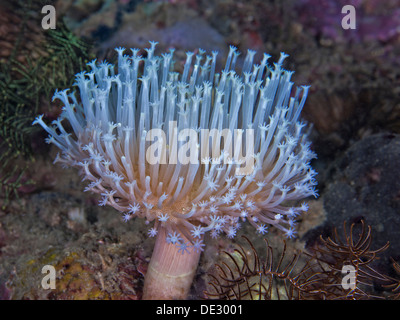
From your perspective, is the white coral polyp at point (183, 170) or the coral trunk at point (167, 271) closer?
the white coral polyp at point (183, 170)

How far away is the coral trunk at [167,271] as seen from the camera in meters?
3.00

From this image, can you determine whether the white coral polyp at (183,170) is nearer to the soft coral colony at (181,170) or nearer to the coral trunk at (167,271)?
the soft coral colony at (181,170)

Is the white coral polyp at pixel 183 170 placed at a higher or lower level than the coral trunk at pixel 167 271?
higher

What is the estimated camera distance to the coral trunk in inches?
118

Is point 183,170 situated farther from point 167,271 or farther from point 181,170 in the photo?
point 167,271

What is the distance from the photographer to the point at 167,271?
3.01 meters

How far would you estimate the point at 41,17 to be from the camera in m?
5.30

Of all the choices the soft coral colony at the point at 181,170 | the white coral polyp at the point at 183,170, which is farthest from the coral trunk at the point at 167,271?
the white coral polyp at the point at 183,170

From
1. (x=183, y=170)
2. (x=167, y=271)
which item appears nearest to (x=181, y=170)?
(x=183, y=170)

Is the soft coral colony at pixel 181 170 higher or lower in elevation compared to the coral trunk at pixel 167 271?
higher

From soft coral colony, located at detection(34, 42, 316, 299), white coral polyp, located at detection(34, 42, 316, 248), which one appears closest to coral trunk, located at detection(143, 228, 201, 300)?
soft coral colony, located at detection(34, 42, 316, 299)

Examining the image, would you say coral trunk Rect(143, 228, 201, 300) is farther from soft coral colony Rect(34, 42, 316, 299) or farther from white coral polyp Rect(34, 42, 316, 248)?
white coral polyp Rect(34, 42, 316, 248)

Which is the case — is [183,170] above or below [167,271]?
above
